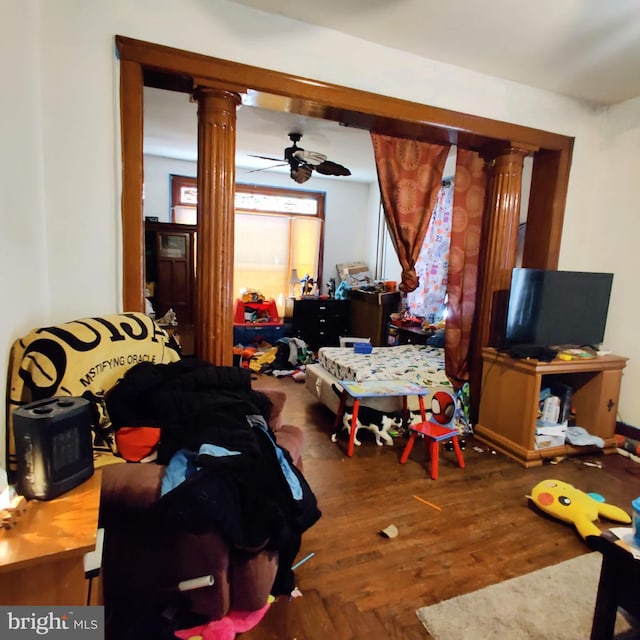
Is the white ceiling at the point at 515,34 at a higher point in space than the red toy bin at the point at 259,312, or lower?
higher

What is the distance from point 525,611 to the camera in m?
1.45

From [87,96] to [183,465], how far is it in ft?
5.52

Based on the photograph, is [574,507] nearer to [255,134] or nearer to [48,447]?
[48,447]

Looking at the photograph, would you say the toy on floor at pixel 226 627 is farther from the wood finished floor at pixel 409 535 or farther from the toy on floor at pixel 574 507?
the toy on floor at pixel 574 507

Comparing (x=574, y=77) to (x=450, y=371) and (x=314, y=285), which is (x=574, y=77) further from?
(x=314, y=285)

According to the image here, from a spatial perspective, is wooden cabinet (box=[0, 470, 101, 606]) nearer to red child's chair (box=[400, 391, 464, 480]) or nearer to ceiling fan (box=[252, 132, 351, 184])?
red child's chair (box=[400, 391, 464, 480])

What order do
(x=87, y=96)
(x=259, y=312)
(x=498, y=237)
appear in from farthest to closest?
(x=259, y=312) < (x=498, y=237) < (x=87, y=96)

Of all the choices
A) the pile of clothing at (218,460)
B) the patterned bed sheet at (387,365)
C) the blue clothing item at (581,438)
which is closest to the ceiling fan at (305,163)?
the patterned bed sheet at (387,365)

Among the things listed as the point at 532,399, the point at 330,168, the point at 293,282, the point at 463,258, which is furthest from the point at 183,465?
the point at 293,282

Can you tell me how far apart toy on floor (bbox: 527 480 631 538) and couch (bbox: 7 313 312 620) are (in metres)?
1.49

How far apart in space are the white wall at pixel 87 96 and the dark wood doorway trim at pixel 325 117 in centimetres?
5

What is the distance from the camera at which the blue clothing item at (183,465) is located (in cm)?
119

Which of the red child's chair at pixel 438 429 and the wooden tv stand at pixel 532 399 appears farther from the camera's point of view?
the wooden tv stand at pixel 532 399

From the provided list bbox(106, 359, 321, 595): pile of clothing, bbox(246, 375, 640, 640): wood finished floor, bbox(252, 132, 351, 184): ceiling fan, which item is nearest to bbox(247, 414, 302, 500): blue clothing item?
bbox(106, 359, 321, 595): pile of clothing
